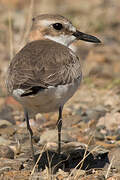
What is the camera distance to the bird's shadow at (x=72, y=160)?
5496 millimetres

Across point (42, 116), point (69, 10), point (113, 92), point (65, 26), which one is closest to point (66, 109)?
point (42, 116)

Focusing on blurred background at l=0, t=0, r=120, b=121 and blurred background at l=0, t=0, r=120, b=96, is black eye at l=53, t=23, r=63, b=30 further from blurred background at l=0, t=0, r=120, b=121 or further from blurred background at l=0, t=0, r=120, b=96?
blurred background at l=0, t=0, r=120, b=96

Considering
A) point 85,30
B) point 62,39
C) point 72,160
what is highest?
point 85,30

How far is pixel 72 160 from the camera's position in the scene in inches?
223

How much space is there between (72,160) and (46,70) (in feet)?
3.96

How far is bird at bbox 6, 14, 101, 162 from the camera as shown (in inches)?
187

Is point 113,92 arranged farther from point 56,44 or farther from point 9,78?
point 9,78

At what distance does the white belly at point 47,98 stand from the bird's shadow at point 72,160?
2.07 feet

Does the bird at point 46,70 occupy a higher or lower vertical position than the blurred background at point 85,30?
lower

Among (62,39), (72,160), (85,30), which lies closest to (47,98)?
(72,160)

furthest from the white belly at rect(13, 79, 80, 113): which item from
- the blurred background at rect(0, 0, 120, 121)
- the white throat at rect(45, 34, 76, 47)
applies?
the blurred background at rect(0, 0, 120, 121)

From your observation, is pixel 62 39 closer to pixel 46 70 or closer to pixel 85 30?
pixel 46 70

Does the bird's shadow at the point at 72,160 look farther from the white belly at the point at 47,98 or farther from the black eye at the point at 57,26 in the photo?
the black eye at the point at 57,26

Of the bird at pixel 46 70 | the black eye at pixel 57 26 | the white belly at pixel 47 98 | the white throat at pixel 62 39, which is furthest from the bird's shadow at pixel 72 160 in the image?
the black eye at pixel 57 26
